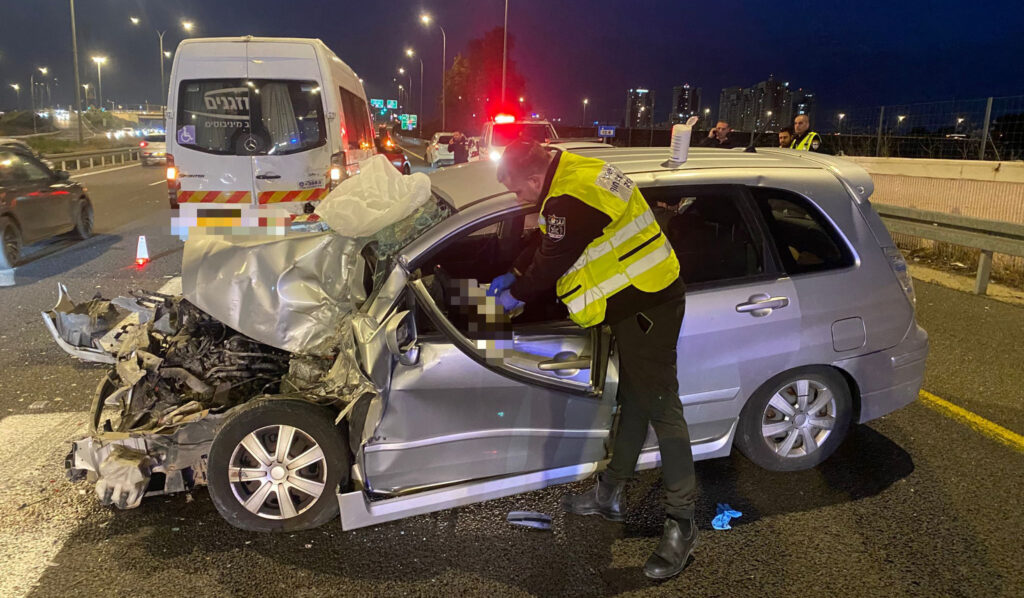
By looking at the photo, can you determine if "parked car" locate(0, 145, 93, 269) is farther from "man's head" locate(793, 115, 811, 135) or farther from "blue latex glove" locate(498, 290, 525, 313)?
"man's head" locate(793, 115, 811, 135)

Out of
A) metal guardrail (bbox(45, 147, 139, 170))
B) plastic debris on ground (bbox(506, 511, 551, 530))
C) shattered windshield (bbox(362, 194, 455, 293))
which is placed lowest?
plastic debris on ground (bbox(506, 511, 551, 530))

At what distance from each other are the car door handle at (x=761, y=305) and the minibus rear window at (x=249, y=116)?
6.99 meters

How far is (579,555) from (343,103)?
7.91 m

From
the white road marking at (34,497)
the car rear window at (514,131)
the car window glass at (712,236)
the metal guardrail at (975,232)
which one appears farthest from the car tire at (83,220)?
the metal guardrail at (975,232)

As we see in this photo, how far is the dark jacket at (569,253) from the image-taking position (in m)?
2.86

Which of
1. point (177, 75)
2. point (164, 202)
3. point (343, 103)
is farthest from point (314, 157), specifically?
point (164, 202)

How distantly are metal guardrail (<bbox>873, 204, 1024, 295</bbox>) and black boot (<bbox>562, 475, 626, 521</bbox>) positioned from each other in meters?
6.22

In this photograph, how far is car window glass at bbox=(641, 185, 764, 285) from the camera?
11.6ft

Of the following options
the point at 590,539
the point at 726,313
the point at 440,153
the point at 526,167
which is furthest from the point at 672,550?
the point at 440,153

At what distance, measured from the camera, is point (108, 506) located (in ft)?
11.5

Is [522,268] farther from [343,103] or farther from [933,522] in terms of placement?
[343,103]

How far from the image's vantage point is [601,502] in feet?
11.2

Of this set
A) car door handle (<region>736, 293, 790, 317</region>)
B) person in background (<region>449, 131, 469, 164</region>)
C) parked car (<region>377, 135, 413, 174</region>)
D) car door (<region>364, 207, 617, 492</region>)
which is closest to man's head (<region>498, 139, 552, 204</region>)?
car door (<region>364, 207, 617, 492</region>)

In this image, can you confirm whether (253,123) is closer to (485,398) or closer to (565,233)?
(485,398)
